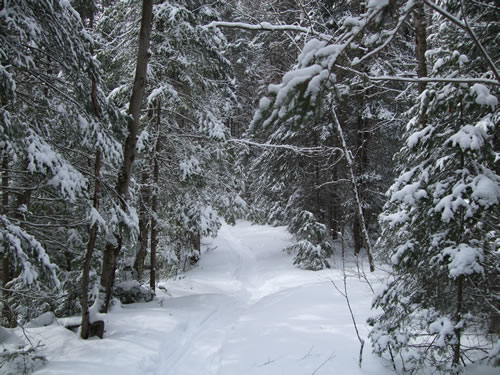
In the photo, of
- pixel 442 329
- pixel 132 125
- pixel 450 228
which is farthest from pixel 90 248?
pixel 450 228

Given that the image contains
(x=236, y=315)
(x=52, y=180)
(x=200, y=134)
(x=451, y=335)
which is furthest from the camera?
(x=200, y=134)

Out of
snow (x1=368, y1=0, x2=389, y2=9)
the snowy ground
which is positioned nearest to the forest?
snow (x1=368, y1=0, x2=389, y2=9)

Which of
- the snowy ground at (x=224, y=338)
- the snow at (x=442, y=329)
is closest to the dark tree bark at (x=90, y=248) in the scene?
the snowy ground at (x=224, y=338)

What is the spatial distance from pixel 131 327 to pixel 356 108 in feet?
38.7

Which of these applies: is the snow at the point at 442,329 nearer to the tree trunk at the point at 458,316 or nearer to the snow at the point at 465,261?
the tree trunk at the point at 458,316

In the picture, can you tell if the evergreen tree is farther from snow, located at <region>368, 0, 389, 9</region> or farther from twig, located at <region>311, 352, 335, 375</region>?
snow, located at <region>368, 0, 389, 9</region>

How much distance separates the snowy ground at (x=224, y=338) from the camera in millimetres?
4863

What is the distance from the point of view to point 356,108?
44.9ft

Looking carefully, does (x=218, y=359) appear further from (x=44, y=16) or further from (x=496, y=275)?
(x=44, y=16)

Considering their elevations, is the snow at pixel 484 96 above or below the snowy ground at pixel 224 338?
above

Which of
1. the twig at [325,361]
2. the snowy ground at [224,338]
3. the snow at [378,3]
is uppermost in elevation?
the snow at [378,3]

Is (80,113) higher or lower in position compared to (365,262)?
higher

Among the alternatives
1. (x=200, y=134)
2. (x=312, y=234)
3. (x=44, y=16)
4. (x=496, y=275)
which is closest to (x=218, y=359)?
(x=496, y=275)

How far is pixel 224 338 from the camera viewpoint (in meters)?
6.85
